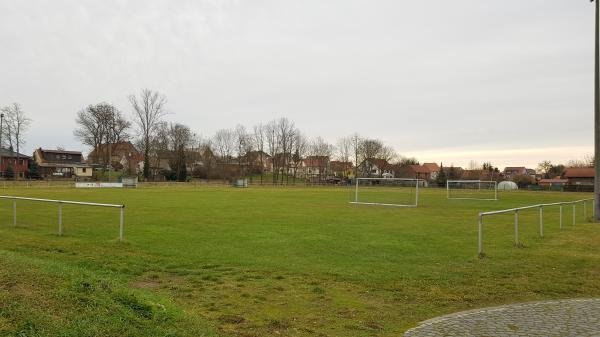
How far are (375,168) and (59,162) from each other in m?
82.3

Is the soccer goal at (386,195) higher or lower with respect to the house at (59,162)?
lower

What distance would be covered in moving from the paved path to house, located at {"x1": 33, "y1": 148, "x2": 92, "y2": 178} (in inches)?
4445

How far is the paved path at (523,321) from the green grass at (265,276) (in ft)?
1.40

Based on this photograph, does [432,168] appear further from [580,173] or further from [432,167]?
[580,173]

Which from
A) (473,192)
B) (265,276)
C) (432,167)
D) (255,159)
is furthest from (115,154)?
(432,167)

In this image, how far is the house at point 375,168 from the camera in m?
125

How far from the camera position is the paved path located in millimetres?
6152

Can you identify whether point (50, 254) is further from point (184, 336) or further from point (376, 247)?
point (376, 247)

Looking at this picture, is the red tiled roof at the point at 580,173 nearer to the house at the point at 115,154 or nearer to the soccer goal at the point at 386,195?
the soccer goal at the point at 386,195

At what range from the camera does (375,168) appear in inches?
5236

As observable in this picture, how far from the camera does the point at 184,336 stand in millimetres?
5207

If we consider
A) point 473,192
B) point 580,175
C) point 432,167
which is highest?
point 432,167

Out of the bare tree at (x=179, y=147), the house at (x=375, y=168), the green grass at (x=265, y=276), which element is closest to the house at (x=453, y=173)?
the house at (x=375, y=168)

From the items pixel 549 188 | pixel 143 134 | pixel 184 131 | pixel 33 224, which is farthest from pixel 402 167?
pixel 33 224
